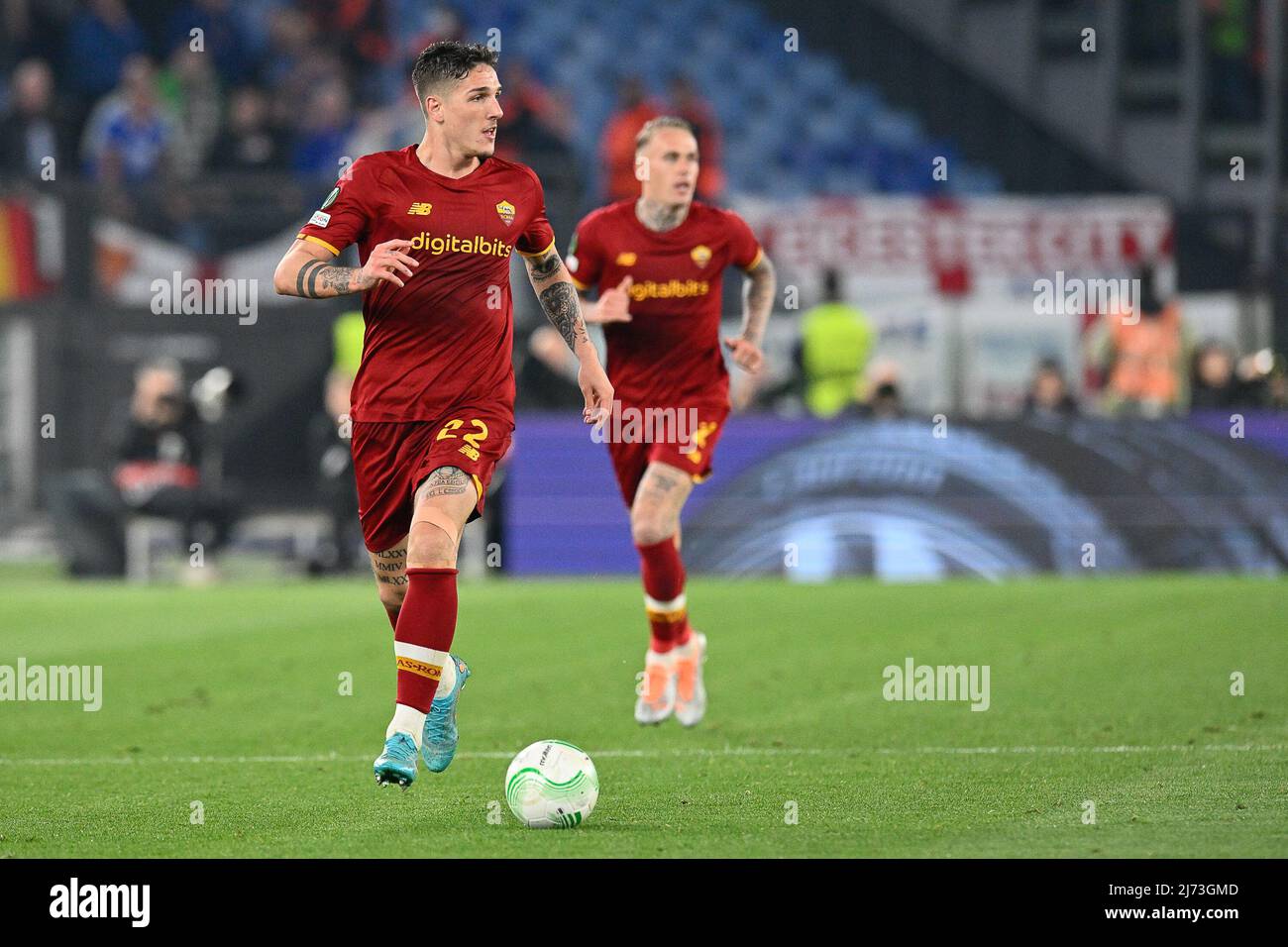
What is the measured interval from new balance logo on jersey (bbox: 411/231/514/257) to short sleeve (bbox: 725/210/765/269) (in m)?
2.61

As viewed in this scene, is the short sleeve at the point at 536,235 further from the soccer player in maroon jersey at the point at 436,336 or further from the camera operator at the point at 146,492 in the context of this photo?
the camera operator at the point at 146,492

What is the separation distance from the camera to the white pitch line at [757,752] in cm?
844

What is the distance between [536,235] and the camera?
25.7 ft

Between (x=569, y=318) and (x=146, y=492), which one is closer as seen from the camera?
(x=569, y=318)

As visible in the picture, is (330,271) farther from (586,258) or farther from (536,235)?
(586,258)

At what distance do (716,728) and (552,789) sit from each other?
270 cm

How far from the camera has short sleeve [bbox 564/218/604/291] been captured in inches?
390

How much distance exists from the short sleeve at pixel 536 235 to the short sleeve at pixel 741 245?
7.17 ft

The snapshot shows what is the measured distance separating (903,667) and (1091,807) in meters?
4.43

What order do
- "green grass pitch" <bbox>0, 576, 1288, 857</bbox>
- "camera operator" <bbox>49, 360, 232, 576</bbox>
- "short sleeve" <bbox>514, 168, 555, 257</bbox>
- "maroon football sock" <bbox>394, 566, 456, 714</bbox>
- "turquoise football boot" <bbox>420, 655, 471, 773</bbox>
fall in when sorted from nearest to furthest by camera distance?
"green grass pitch" <bbox>0, 576, 1288, 857</bbox>
"maroon football sock" <bbox>394, 566, 456, 714</bbox>
"turquoise football boot" <bbox>420, 655, 471, 773</bbox>
"short sleeve" <bbox>514, 168, 555, 257</bbox>
"camera operator" <bbox>49, 360, 232, 576</bbox>

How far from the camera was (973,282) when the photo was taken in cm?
1945

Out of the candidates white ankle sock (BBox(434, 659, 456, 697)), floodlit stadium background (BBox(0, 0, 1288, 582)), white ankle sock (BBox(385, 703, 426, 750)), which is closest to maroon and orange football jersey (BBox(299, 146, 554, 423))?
white ankle sock (BBox(434, 659, 456, 697))

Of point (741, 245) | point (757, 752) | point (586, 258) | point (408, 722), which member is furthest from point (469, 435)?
point (741, 245)

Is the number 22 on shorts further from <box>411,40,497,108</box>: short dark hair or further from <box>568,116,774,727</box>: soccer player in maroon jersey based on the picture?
<box>568,116,774,727</box>: soccer player in maroon jersey
